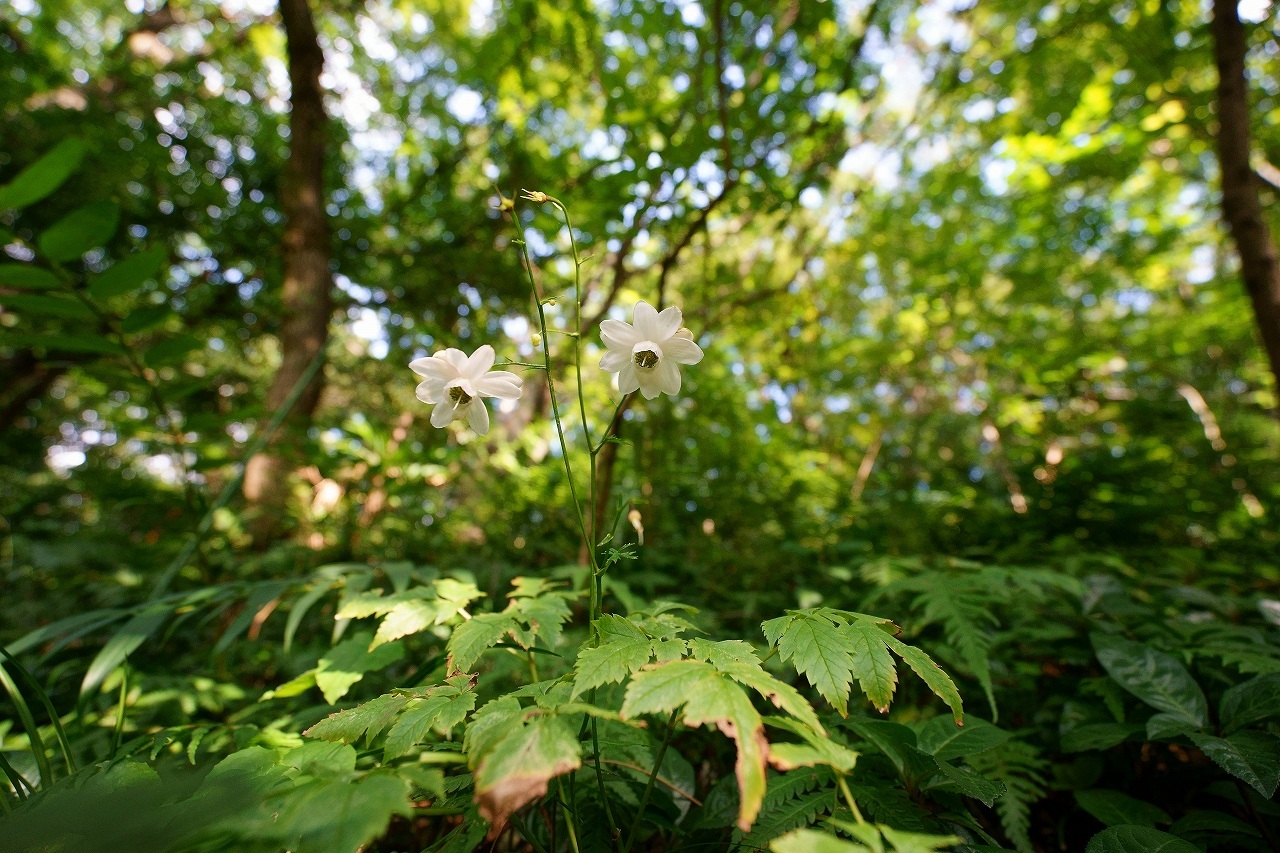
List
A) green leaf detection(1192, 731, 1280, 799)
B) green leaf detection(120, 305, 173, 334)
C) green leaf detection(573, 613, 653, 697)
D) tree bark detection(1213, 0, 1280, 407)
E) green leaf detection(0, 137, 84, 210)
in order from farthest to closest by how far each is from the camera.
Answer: tree bark detection(1213, 0, 1280, 407), green leaf detection(120, 305, 173, 334), green leaf detection(0, 137, 84, 210), green leaf detection(1192, 731, 1280, 799), green leaf detection(573, 613, 653, 697)

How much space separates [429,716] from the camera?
761mm

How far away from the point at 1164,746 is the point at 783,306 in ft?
9.96

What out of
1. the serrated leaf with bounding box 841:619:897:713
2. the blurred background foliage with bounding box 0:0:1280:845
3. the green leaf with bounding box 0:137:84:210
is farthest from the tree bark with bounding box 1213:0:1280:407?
the green leaf with bounding box 0:137:84:210

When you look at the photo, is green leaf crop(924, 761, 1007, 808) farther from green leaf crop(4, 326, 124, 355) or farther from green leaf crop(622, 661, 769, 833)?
green leaf crop(4, 326, 124, 355)

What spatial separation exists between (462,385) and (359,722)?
60 cm

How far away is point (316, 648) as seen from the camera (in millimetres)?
1878

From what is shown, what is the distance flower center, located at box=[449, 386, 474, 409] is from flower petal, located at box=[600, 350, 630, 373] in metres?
0.31

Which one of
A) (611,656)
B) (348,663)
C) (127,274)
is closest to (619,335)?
(611,656)

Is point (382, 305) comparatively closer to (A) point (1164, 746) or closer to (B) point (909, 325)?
(B) point (909, 325)

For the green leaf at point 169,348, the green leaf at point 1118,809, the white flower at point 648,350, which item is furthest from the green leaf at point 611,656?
the green leaf at point 169,348

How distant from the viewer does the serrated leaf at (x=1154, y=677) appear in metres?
1.14

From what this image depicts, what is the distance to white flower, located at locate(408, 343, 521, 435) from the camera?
3.45 ft

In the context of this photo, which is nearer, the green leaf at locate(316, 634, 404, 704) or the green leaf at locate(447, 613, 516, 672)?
the green leaf at locate(447, 613, 516, 672)

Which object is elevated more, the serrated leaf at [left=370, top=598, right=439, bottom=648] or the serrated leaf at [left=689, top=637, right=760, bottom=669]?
the serrated leaf at [left=370, top=598, right=439, bottom=648]
